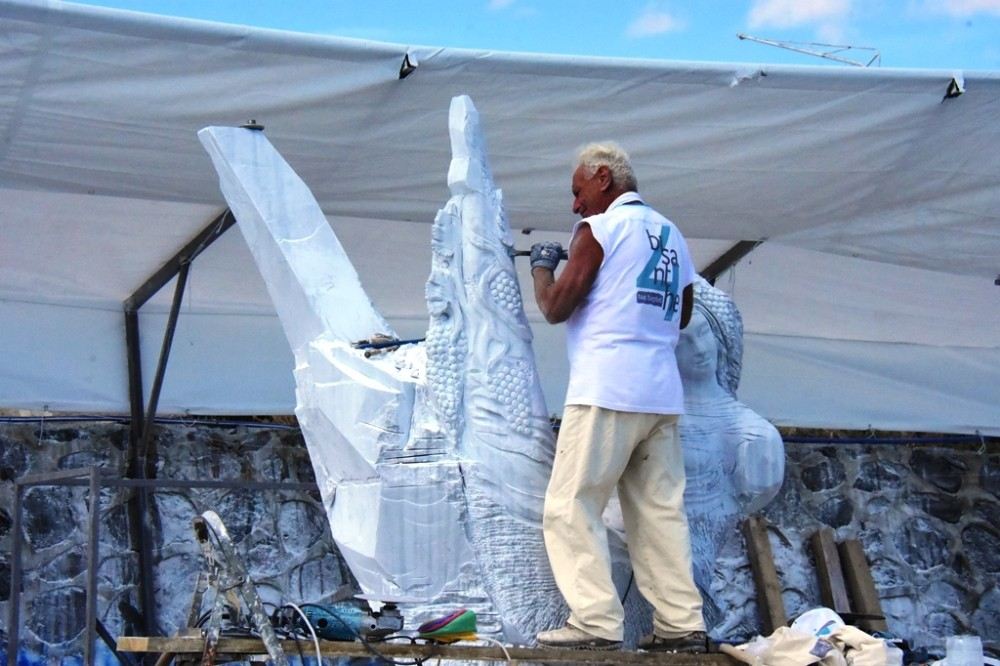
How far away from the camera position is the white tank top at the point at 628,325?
3.48 m

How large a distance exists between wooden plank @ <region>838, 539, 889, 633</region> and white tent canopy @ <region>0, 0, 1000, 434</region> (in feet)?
2.19

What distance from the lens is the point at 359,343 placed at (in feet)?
13.0

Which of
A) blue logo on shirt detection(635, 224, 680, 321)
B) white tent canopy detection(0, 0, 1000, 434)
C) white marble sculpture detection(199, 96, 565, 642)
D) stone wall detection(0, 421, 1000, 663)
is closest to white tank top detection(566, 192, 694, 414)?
blue logo on shirt detection(635, 224, 680, 321)

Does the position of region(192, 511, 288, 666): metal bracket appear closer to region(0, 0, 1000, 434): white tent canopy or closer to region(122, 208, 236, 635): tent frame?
region(0, 0, 1000, 434): white tent canopy

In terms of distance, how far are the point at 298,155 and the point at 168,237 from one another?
44.8 inches

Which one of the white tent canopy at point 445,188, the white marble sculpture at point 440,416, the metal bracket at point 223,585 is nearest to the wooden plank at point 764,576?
the white tent canopy at point 445,188

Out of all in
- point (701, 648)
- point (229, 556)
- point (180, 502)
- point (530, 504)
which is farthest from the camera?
point (180, 502)

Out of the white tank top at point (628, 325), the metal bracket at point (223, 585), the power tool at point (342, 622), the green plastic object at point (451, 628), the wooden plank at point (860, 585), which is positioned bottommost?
the wooden plank at point (860, 585)

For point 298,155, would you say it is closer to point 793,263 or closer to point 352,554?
point 352,554

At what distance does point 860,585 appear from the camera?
7.42 meters

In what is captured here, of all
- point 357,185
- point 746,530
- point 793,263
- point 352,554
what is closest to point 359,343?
point 352,554

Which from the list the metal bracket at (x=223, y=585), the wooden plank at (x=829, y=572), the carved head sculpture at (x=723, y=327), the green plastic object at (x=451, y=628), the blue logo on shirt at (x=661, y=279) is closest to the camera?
the metal bracket at (x=223, y=585)

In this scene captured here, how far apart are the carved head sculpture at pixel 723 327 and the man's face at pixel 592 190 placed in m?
0.55

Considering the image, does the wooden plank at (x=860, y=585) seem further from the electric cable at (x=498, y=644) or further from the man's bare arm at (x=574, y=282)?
the man's bare arm at (x=574, y=282)
